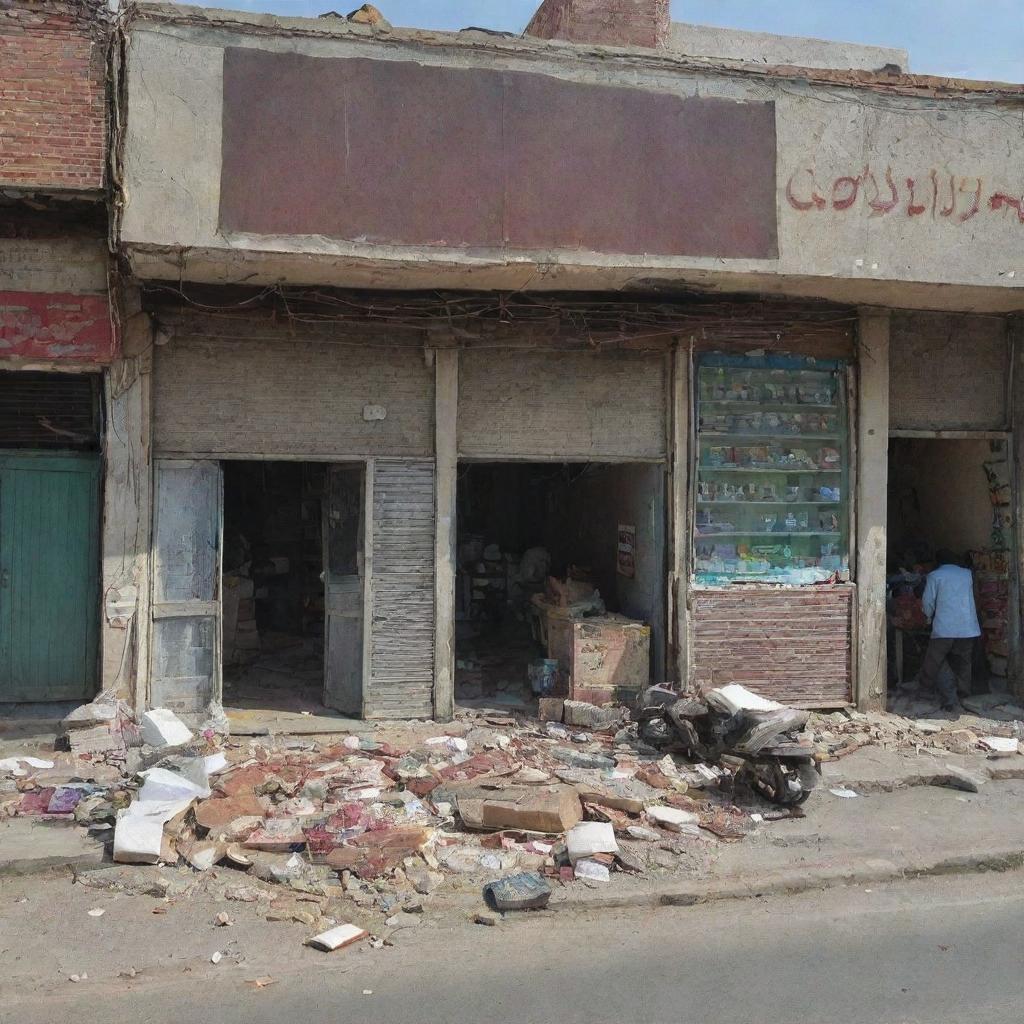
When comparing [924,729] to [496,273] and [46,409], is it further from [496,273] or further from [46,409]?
[46,409]

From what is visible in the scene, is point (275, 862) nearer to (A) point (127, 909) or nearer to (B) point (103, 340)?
(A) point (127, 909)

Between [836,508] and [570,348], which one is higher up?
[570,348]

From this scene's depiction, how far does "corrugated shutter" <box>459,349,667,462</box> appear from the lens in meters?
8.62

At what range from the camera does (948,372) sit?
9453mm

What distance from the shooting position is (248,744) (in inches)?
306

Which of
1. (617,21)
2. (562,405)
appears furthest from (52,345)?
(617,21)

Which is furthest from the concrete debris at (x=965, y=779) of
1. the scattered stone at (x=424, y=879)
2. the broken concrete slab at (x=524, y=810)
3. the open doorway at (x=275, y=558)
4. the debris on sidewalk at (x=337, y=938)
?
the open doorway at (x=275, y=558)

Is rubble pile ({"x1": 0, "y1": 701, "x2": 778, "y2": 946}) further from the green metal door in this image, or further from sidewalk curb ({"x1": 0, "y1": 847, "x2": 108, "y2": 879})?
the green metal door

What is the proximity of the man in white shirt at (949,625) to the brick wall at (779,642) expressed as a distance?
0.95 meters

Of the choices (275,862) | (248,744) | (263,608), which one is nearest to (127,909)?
(275,862)

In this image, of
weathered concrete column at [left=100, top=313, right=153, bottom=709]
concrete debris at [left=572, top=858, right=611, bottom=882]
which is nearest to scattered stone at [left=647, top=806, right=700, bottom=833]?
concrete debris at [left=572, top=858, right=611, bottom=882]

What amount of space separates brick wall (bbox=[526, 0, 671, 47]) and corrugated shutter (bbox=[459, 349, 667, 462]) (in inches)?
136

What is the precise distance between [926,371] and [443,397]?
16.5 ft

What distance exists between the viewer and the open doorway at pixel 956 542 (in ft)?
31.8
